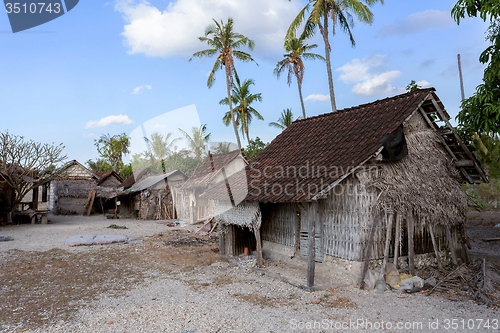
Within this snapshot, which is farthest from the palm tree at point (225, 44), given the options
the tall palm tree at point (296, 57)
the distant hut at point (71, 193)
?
the distant hut at point (71, 193)

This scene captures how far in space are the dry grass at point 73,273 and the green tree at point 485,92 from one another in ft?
30.0

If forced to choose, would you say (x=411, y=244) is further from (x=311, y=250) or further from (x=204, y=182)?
(x=204, y=182)

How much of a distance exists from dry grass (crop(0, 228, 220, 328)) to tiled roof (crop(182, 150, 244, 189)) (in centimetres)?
669

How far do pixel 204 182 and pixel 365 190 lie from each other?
1297 cm

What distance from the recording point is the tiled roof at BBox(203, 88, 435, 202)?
7.49 m

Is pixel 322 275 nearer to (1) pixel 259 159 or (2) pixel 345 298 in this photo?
(2) pixel 345 298

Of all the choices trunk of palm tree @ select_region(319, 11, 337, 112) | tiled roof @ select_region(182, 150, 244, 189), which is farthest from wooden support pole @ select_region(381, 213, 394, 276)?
tiled roof @ select_region(182, 150, 244, 189)

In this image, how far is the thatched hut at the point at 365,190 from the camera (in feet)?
24.9

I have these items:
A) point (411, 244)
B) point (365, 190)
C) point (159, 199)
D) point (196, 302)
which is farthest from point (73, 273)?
point (159, 199)

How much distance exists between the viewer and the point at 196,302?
657 cm

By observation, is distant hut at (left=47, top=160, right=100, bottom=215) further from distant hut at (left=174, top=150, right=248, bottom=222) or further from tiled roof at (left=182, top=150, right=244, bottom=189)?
tiled roof at (left=182, top=150, right=244, bottom=189)

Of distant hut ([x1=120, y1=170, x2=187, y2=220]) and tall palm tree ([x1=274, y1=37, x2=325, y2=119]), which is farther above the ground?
tall palm tree ([x1=274, y1=37, x2=325, y2=119])

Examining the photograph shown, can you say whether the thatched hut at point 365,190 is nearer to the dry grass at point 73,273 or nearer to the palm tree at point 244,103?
the dry grass at point 73,273

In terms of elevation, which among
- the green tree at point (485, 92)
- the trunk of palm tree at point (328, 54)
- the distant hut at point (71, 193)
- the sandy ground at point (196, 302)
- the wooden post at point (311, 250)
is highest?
the trunk of palm tree at point (328, 54)
